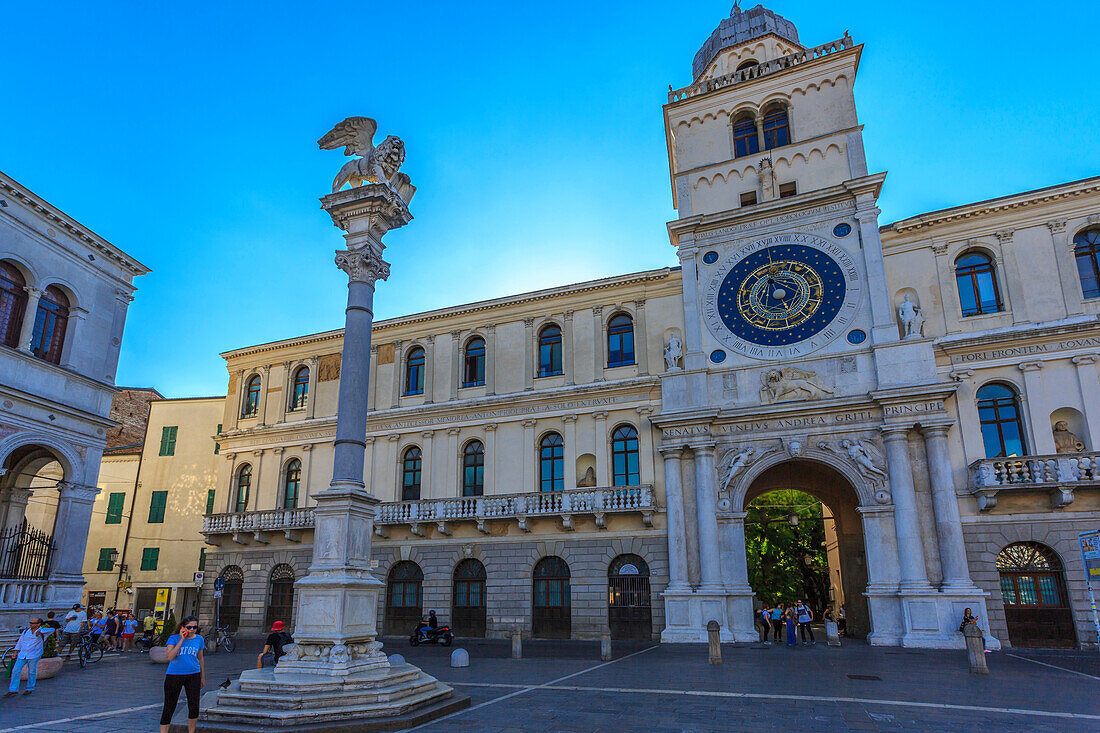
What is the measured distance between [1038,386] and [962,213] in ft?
20.3

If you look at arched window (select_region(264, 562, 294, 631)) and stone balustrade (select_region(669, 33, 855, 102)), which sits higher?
stone balustrade (select_region(669, 33, 855, 102))

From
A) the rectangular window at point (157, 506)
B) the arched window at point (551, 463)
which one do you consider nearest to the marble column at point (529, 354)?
the arched window at point (551, 463)

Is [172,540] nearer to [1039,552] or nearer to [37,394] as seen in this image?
[37,394]

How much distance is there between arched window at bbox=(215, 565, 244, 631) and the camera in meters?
30.4

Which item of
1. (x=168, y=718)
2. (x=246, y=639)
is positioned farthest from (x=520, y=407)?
(x=168, y=718)

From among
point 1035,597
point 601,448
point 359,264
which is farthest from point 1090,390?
point 359,264

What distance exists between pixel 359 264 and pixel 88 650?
14148mm

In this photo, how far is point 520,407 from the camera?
2836 centimetres

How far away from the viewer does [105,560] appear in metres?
34.8

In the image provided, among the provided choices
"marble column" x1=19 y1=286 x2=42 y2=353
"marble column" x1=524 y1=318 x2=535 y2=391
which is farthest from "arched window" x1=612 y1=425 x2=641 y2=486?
"marble column" x1=19 y1=286 x2=42 y2=353

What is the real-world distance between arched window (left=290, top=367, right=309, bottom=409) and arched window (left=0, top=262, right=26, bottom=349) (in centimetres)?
1283

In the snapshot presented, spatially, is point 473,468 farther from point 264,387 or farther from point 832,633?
point 832,633

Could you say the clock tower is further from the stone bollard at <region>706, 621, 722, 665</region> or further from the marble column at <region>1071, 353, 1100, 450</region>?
the stone bollard at <region>706, 621, 722, 665</region>

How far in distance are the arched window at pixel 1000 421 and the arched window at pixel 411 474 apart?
2076 cm
